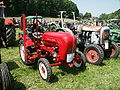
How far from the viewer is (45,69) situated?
4.73m

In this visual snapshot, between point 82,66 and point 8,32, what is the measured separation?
15.0ft

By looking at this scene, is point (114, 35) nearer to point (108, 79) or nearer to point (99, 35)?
point (99, 35)

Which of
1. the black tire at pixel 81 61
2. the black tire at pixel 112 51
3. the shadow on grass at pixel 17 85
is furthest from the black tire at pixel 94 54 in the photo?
the shadow on grass at pixel 17 85

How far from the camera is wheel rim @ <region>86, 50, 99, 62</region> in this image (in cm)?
637

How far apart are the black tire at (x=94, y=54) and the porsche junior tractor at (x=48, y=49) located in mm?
870

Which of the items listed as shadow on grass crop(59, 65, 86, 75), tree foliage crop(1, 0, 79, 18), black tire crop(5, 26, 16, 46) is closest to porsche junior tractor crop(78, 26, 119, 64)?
shadow on grass crop(59, 65, 86, 75)

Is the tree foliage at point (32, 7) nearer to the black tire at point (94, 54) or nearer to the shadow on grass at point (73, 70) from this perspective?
the black tire at point (94, 54)

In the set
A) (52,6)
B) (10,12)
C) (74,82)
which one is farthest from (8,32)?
(52,6)

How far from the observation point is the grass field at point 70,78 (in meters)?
4.58

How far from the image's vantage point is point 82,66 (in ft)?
18.5

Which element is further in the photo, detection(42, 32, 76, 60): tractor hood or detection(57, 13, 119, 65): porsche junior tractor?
detection(57, 13, 119, 65): porsche junior tractor

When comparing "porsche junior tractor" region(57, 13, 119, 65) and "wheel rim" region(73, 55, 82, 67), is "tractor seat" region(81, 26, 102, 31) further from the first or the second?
"wheel rim" region(73, 55, 82, 67)

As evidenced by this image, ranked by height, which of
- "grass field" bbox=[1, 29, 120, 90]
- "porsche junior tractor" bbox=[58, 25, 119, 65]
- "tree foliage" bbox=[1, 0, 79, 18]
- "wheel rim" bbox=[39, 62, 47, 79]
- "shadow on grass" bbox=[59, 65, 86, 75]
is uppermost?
"tree foliage" bbox=[1, 0, 79, 18]

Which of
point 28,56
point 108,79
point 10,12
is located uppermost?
point 10,12
